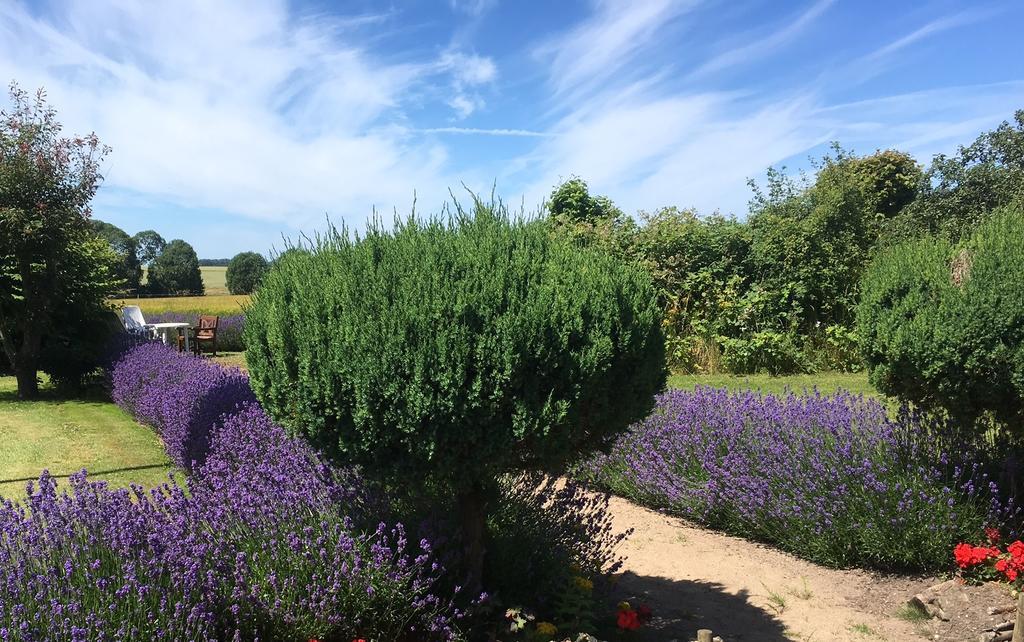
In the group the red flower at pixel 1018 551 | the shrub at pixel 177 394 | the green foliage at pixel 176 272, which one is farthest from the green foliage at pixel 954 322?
the green foliage at pixel 176 272

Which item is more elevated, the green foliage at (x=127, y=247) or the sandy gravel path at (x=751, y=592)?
the green foliage at (x=127, y=247)

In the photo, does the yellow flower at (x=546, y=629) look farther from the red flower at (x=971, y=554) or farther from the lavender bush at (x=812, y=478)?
the red flower at (x=971, y=554)

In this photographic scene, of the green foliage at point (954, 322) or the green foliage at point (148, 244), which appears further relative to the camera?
the green foliage at point (148, 244)

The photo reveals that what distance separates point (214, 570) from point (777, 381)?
32.0ft

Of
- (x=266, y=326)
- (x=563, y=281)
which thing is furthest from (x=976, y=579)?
(x=266, y=326)

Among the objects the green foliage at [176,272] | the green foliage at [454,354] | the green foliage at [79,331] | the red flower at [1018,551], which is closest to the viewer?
the green foliage at [454,354]

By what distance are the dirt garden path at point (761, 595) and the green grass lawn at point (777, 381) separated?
4891 mm

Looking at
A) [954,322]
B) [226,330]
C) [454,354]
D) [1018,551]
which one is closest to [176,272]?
→ [226,330]

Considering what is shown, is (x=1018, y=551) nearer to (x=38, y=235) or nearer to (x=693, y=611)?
(x=693, y=611)

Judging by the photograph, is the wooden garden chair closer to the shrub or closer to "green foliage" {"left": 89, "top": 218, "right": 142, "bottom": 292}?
the shrub

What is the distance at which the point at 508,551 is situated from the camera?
3824mm

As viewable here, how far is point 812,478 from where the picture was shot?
4984 millimetres

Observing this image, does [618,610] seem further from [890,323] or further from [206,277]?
[206,277]

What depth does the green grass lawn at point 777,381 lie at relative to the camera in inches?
399
